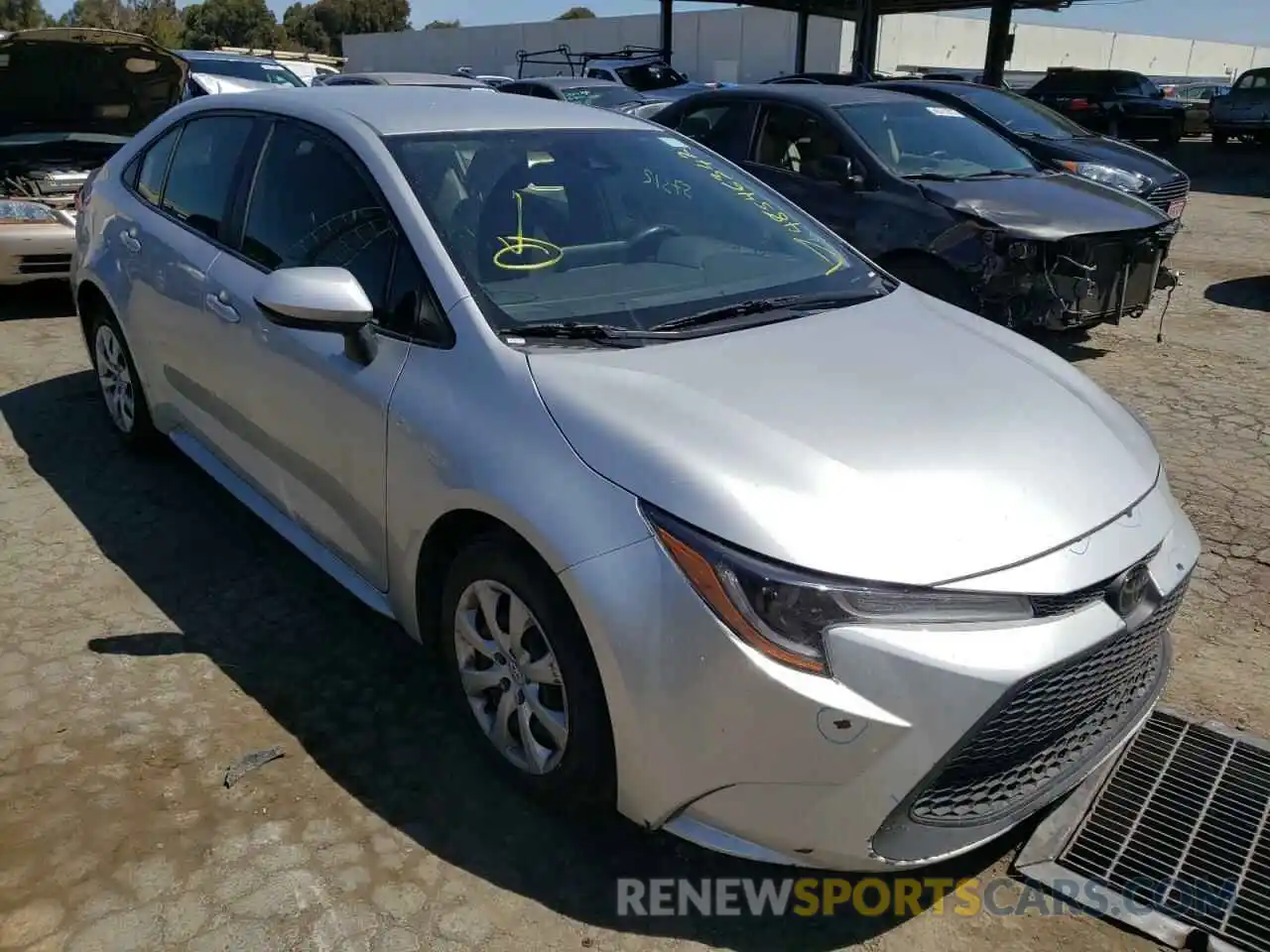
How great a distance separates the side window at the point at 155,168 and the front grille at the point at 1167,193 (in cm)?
824

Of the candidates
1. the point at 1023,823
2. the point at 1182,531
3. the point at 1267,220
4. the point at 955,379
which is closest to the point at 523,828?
the point at 1023,823

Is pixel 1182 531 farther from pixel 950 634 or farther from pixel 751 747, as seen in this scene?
pixel 751 747

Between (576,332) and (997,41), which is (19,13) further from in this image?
(576,332)

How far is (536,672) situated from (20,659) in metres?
1.84

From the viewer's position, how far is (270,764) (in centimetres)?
275

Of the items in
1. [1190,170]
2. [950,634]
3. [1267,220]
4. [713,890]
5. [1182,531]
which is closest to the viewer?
[950,634]

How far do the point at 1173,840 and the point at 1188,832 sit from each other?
6 cm

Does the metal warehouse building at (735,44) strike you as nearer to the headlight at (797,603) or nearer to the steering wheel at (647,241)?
the steering wheel at (647,241)

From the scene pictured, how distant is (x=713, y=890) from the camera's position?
94.7 inches

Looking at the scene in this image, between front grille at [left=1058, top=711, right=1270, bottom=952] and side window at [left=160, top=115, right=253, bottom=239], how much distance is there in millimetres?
3346

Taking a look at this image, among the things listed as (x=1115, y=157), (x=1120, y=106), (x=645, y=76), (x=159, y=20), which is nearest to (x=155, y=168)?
(x=1115, y=157)

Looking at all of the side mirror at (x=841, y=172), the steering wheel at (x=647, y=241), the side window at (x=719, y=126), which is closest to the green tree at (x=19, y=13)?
the side window at (x=719, y=126)

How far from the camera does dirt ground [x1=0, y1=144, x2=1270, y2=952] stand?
7.52 ft

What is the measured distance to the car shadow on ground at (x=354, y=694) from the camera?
94.7 inches
